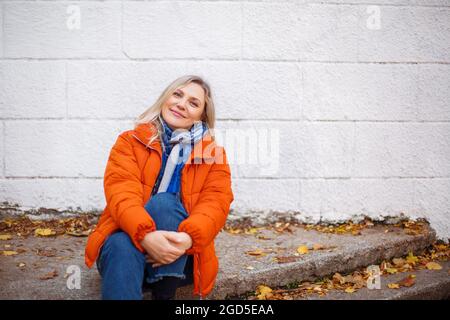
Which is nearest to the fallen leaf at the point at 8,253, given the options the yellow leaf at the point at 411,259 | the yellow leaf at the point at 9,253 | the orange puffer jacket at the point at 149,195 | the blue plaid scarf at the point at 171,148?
the yellow leaf at the point at 9,253

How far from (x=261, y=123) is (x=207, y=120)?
0.94 metres

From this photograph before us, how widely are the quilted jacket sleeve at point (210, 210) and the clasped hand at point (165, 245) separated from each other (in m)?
0.05

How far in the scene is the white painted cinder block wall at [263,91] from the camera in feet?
10.6

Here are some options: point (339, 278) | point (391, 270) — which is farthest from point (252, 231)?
point (391, 270)

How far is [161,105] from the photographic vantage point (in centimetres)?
239

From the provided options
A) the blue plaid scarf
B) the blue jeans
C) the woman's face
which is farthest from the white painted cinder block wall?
the blue jeans

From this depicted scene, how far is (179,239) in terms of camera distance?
6.21 feet

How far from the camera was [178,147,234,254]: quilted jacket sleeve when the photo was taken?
6.41 ft

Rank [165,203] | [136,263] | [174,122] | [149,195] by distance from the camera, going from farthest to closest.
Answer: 1. [174,122]
2. [149,195]
3. [165,203]
4. [136,263]

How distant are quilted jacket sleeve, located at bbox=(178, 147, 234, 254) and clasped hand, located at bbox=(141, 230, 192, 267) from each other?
2.0 inches

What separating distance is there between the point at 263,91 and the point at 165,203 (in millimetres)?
1650

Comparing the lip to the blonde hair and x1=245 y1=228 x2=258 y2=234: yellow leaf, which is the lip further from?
x1=245 y1=228 x2=258 y2=234: yellow leaf

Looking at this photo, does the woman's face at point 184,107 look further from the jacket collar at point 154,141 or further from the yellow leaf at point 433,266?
the yellow leaf at point 433,266

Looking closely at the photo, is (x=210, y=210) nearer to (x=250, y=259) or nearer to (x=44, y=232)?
(x=250, y=259)
